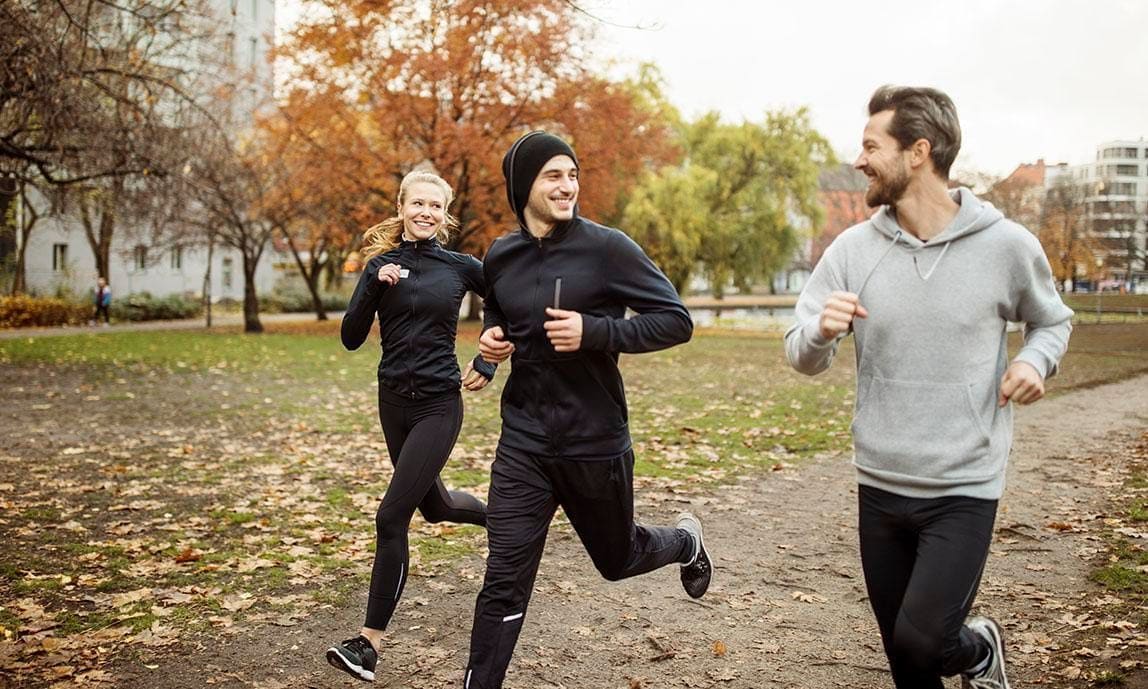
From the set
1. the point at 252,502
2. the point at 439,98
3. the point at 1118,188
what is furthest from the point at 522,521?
the point at 1118,188

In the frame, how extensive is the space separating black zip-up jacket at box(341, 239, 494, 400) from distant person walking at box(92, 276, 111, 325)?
34893mm

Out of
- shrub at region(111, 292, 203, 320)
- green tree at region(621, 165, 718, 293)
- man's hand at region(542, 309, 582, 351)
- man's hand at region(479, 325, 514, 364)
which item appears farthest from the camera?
green tree at region(621, 165, 718, 293)

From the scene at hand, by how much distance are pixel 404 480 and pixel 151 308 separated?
40.3 meters

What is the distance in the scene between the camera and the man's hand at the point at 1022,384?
10.0ft

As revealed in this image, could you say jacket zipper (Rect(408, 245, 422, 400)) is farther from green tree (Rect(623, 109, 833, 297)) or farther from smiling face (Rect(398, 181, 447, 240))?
green tree (Rect(623, 109, 833, 297))

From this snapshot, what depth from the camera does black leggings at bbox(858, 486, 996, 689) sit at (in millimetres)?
3123

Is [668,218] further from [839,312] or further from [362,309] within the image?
[839,312]

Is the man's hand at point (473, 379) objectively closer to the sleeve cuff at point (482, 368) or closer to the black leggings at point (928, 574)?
the sleeve cuff at point (482, 368)

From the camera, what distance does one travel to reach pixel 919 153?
129 inches

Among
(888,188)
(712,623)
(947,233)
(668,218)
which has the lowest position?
(712,623)

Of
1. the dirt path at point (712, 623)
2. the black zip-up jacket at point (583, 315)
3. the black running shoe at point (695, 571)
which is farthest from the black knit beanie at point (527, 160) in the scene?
the dirt path at point (712, 623)

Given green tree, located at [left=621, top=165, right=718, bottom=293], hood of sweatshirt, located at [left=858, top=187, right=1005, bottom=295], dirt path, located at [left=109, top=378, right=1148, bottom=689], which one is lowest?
dirt path, located at [left=109, top=378, right=1148, bottom=689]

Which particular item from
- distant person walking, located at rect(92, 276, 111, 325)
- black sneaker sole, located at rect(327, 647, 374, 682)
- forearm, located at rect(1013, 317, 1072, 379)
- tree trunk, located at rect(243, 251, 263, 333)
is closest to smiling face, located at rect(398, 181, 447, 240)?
black sneaker sole, located at rect(327, 647, 374, 682)

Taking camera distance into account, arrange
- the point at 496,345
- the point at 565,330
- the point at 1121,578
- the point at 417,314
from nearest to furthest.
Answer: the point at 565,330
the point at 496,345
the point at 417,314
the point at 1121,578
